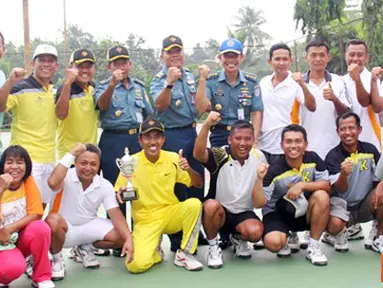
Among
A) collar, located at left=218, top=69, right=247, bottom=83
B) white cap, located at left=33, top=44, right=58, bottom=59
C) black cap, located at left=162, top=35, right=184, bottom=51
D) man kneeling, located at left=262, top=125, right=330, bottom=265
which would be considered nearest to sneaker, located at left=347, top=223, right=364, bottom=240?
man kneeling, located at left=262, top=125, right=330, bottom=265

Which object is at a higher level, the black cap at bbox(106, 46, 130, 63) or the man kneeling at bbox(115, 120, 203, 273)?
the black cap at bbox(106, 46, 130, 63)

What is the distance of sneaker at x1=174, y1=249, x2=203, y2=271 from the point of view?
4.36 meters

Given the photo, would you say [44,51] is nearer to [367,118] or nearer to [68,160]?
[68,160]

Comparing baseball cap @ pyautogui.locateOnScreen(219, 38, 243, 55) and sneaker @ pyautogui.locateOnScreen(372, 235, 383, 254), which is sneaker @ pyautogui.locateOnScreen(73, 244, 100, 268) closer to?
baseball cap @ pyautogui.locateOnScreen(219, 38, 243, 55)

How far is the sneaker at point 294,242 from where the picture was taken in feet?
15.8

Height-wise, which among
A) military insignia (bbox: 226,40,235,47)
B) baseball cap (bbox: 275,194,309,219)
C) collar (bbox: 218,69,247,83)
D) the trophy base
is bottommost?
baseball cap (bbox: 275,194,309,219)

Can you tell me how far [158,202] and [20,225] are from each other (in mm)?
1215

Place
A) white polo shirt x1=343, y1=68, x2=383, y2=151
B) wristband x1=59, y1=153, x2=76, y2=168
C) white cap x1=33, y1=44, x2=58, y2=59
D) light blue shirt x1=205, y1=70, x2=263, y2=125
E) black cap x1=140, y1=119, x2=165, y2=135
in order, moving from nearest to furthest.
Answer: wristband x1=59, y1=153, x2=76, y2=168, black cap x1=140, y1=119, x2=165, y2=135, white cap x1=33, y1=44, x2=58, y2=59, light blue shirt x1=205, y1=70, x2=263, y2=125, white polo shirt x1=343, y1=68, x2=383, y2=151

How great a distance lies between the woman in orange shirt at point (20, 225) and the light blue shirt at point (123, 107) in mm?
1049

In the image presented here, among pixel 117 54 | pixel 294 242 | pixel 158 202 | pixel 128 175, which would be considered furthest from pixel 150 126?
pixel 294 242

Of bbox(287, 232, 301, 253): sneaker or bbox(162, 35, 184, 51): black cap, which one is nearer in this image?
bbox(287, 232, 301, 253): sneaker

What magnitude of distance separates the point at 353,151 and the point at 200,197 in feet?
4.82

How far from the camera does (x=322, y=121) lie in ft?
16.7

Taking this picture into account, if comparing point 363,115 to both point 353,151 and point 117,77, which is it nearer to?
point 353,151
